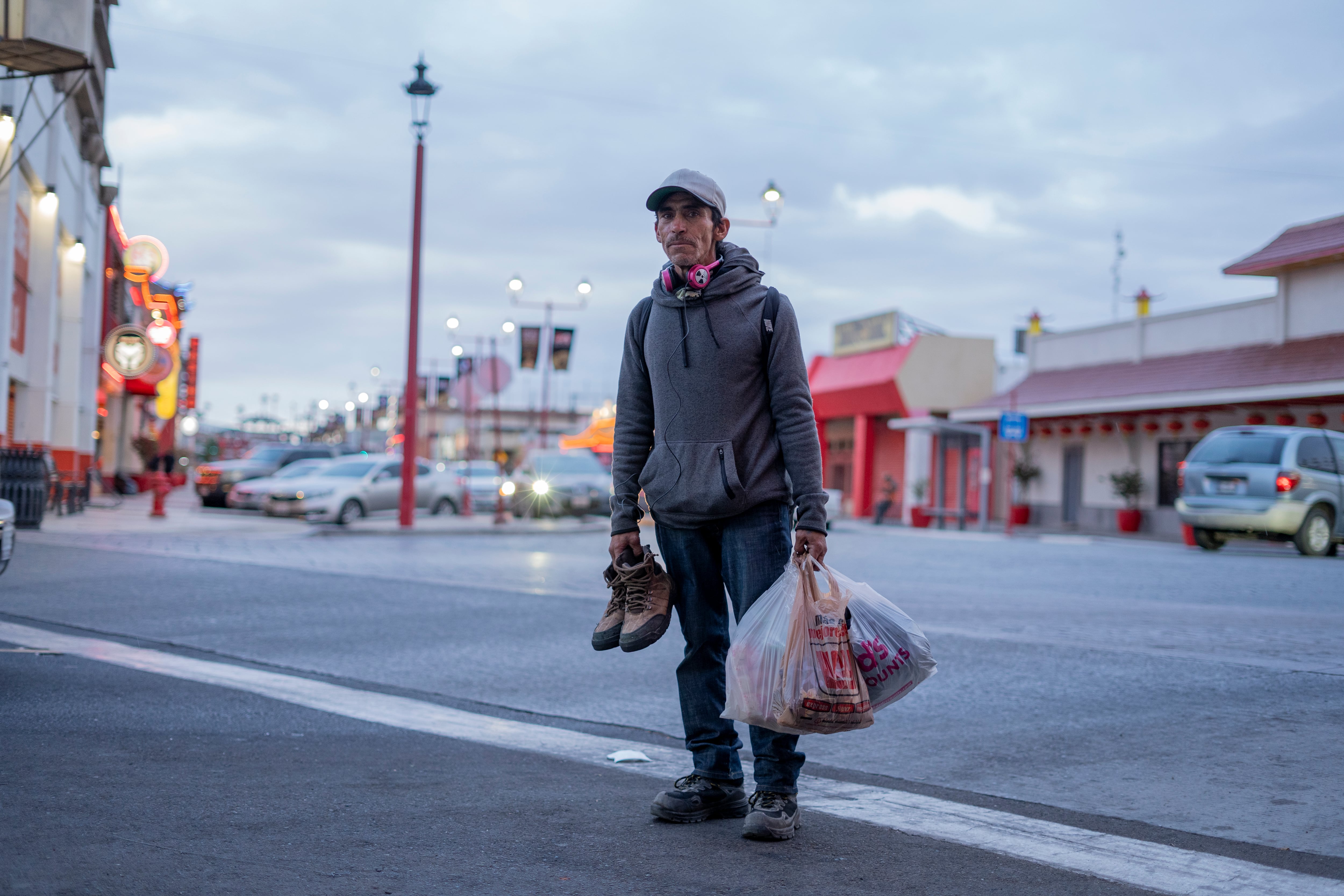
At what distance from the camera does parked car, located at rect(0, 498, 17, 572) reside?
672cm

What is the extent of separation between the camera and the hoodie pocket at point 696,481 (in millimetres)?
3709

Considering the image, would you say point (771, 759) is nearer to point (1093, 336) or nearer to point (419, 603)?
point (419, 603)

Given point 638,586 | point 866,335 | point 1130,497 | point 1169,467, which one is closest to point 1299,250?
point 1169,467

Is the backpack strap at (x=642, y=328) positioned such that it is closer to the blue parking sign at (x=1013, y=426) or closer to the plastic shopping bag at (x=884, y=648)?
the plastic shopping bag at (x=884, y=648)

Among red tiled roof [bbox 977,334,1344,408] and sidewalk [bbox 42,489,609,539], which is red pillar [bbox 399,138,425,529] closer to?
sidewalk [bbox 42,489,609,539]

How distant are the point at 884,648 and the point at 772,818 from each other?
59 cm

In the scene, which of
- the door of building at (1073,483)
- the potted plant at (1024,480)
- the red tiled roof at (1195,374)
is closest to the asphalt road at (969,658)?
the red tiled roof at (1195,374)

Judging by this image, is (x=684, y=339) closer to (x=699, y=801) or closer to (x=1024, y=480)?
(x=699, y=801)

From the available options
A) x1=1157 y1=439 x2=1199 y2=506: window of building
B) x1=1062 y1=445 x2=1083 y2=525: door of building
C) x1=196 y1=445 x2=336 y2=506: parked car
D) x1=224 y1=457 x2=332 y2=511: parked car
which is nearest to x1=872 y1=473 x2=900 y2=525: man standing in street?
x1=1062 y1=445 x2=1083 y2=525: door of building

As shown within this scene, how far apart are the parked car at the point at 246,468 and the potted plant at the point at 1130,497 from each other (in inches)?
789

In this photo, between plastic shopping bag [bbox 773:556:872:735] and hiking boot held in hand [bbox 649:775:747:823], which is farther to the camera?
hiking boot held in hand [bbox 649:775:747:823]

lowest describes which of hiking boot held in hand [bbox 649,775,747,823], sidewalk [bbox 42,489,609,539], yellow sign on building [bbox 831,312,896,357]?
sidewalk [bbox 42,489,609,539]

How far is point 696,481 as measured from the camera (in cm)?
375

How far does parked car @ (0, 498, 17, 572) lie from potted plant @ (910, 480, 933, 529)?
2934cm
